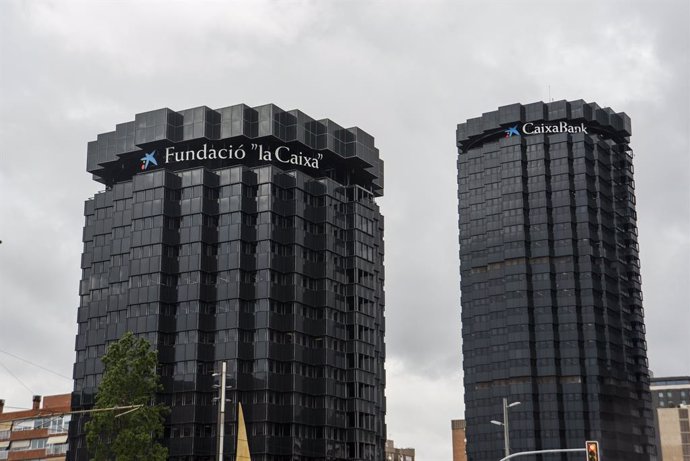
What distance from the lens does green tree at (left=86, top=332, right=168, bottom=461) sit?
346 ft

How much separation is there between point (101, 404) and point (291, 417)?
3924 centimetres

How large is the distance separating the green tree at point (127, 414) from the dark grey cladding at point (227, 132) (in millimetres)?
50418

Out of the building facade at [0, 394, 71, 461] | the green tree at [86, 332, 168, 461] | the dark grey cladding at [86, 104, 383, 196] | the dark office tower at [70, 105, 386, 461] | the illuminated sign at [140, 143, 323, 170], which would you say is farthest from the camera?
the building facade at [0, 394, 71, 461]

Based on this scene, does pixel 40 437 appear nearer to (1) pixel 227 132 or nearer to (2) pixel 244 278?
(2) pixel 244 278

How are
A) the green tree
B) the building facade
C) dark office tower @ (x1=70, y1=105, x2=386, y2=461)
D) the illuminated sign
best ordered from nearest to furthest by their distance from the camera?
1. the green tree
2. dark office tower @ (x1=70, y1=105, x2=386, y2=461)
3. the illuminated sign
4. the building facade

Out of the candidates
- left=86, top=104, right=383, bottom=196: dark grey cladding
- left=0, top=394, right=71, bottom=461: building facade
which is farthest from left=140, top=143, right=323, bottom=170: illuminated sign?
left=0, top=394, right=71, bottom=461: building facade

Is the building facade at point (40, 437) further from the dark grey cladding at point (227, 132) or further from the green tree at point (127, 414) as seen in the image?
the green tree at point (127, 414)

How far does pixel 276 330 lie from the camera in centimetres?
14662

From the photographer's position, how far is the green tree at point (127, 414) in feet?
346

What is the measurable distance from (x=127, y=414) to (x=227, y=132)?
197 ft

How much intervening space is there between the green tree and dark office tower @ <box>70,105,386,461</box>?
95.8 ft

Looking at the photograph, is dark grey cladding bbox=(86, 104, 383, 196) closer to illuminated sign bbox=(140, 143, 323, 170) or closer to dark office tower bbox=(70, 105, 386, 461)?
dark office tower bbox=(70, 105, 386, 461)

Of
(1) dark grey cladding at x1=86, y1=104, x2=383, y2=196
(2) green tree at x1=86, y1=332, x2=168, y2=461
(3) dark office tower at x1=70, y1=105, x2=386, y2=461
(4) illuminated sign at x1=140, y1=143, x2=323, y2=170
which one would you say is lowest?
(2) green tree at x1=86, y1=332, x2=168, y2=461

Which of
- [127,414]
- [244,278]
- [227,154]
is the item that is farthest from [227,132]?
[127,414]
